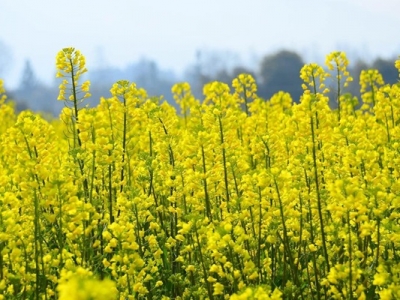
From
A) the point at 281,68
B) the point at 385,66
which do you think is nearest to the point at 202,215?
the point at 385,66

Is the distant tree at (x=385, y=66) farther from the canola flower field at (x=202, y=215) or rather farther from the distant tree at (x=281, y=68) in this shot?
the canola flower field at (x=202, y=215)

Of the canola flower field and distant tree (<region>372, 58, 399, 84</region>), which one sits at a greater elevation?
distant tree (<region>372, 58, 399, 84</region>)

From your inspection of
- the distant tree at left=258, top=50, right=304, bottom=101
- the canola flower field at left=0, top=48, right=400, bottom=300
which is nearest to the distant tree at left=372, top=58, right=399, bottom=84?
the distant tree at left=258, top=50, right=304, bottom=101

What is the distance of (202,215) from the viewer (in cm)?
388

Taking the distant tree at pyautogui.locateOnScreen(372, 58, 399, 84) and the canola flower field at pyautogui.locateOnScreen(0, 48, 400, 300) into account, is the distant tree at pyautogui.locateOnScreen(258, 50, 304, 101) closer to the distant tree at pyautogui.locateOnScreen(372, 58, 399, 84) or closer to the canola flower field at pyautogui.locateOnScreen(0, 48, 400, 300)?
the distant tree at pyautogui.locateOnScreen(372, 58, 399, 84)

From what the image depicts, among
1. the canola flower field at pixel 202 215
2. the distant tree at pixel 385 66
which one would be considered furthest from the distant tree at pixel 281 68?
the canola flower field at pixel 202 215

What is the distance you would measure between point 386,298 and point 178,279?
1684 millimetres

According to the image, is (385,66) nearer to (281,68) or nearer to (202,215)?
(281,68)

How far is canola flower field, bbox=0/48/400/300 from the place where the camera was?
358cm

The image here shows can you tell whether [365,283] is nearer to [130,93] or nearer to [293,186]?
[293,186]

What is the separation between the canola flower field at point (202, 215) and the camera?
141 inches

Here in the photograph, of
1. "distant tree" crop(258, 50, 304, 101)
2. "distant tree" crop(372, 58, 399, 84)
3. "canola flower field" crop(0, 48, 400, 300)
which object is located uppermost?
"distant tree" crop(258, 50, 304, 101)

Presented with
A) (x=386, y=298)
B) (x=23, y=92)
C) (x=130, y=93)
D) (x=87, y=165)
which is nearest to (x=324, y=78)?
(x=130, y=93)

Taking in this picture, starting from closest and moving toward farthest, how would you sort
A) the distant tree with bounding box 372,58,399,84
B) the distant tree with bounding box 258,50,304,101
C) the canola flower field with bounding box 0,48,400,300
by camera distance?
the canola flower field with bounding box 0,48,400,300, the distant tree with bounding box 372,58,399,84, the distant tree with bounding box 258,50,304,101
